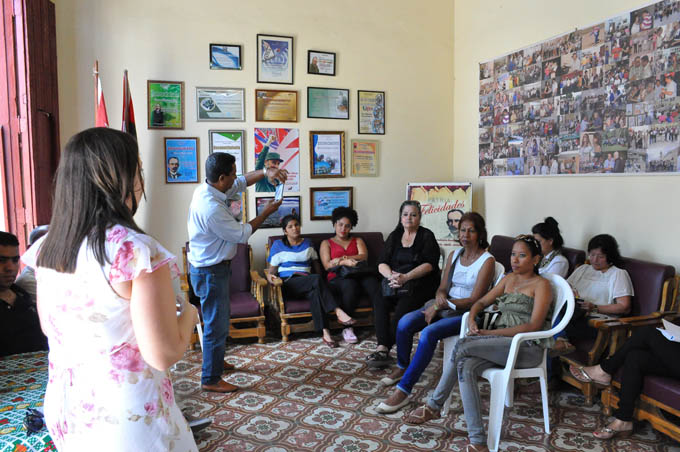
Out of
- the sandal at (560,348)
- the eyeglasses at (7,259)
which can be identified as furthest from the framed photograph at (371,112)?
the eyeglasses at (7,259)

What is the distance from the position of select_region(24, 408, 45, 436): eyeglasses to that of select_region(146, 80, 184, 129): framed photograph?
3.42m

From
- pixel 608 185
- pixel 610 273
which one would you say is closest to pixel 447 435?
pixel 610 273

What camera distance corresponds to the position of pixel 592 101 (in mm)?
3902

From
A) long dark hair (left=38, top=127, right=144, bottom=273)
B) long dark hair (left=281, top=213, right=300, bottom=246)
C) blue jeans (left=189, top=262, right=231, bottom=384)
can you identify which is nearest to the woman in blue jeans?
blue jeans (left=189, top=262, right=231, bottom=384)

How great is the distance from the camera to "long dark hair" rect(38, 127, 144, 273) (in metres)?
1.12

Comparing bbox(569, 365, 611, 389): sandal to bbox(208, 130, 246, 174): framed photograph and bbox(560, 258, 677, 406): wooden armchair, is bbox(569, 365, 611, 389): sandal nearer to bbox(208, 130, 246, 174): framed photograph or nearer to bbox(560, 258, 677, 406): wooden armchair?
bbox(560, 258, 677, 406): wooden armchair

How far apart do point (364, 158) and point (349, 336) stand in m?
2.01

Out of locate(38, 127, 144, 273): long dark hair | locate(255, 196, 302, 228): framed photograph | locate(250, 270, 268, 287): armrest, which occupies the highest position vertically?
locate(38, 127, 144, 273): long dark hair

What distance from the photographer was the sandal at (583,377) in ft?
9.64

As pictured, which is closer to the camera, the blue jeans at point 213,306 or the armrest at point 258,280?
the blue jeans at point 213,306

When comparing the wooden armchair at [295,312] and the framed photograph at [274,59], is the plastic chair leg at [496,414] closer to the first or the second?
the wooden armchair at [295,312]

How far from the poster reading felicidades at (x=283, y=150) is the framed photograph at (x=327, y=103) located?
32 cm

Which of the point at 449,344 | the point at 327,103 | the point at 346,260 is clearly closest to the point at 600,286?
the point at 449,344

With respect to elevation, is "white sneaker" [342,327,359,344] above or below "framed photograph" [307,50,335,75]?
below
